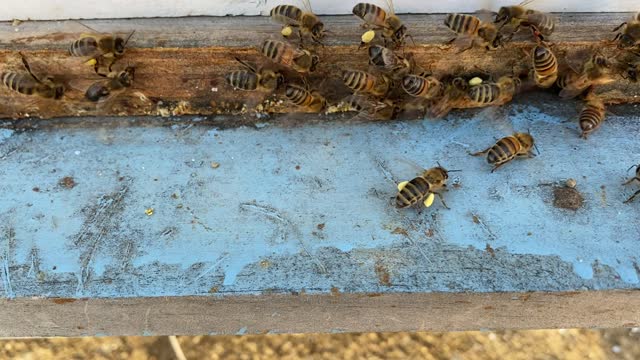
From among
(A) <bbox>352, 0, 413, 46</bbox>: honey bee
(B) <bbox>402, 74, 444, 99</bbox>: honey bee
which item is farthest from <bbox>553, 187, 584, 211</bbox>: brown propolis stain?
(A) <bbox>352, 0, 413, 46</bbox>: honey bee

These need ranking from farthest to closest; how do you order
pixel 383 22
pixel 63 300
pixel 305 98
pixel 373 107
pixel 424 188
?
pixel 373 107 < pixel 305 98 < pixel 383 22 < pixel 424 188 < pixel 63 300

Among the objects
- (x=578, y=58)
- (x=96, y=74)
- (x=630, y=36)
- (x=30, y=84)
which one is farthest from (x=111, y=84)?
(x=630, y=36)

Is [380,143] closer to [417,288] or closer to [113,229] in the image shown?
[417,288]

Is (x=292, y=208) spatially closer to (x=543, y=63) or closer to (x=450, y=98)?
(x=450, y=98)

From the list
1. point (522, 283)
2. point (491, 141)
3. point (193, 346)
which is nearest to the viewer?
point (522, 283)

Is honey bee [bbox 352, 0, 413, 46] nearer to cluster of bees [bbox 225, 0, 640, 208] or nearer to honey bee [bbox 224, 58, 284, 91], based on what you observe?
cluster of bees [bbox 225, 0, 640, 208]

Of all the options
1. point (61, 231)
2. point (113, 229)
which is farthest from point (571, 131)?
point (61, 231)
